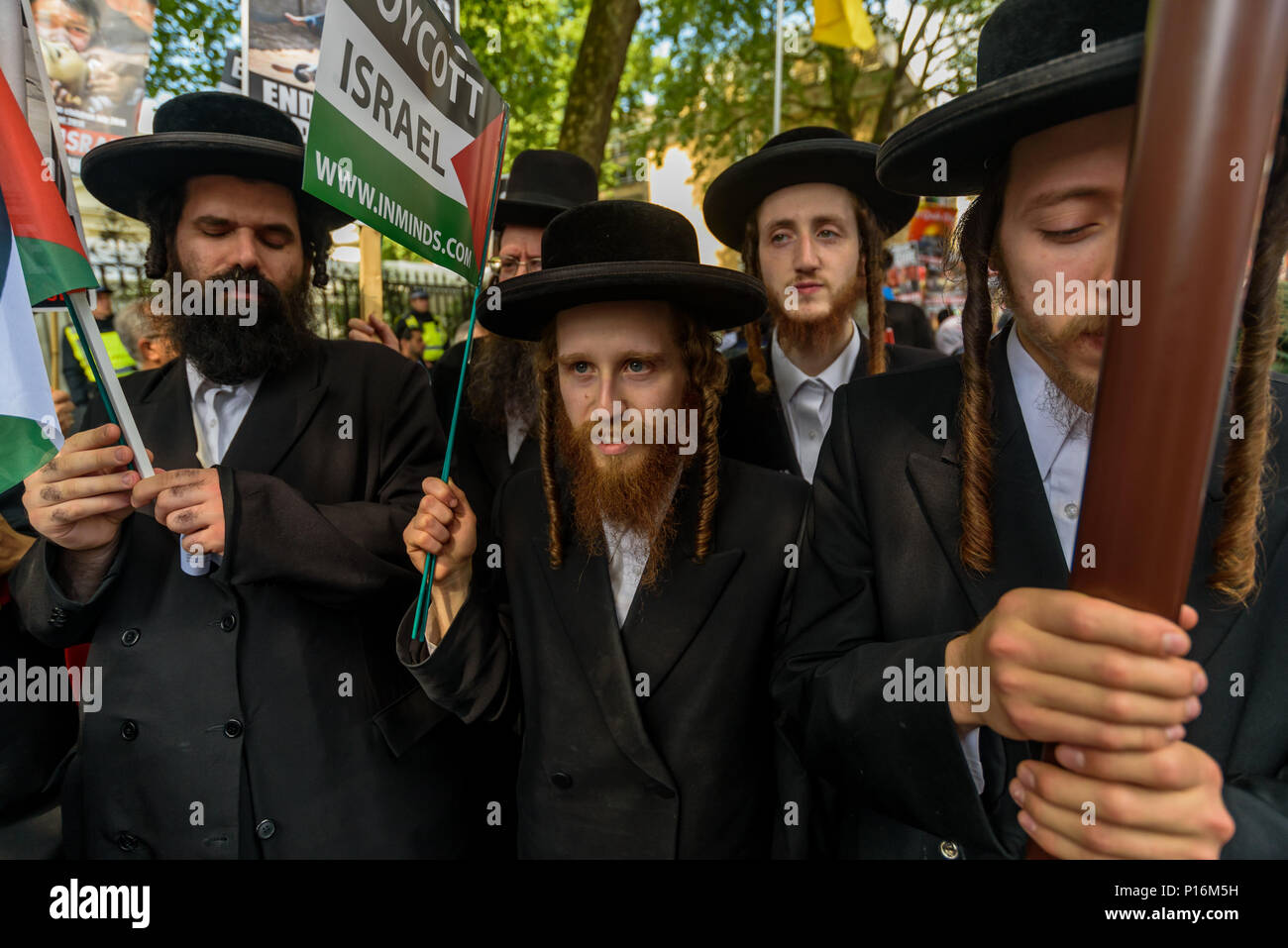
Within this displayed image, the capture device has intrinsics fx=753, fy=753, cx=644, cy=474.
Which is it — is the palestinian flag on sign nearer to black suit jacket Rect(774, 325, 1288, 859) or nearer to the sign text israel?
the sign text israel

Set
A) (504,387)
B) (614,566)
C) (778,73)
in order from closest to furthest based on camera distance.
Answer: (614,566) < (504,387) < (778,73)

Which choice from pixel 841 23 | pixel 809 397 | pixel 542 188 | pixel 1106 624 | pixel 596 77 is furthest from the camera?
pixel 841 23

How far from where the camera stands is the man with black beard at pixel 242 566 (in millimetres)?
1926

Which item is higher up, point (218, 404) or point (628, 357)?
point (628, 357)

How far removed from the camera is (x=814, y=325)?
3.17 metres

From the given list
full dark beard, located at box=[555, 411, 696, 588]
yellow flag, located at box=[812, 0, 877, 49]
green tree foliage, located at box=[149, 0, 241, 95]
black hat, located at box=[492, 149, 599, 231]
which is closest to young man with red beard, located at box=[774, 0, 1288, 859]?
full dark beard, located at box=[555, 411, 696, 588]

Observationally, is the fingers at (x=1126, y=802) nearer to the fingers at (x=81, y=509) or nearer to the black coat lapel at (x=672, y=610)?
the black coat lapel at (x=672, y=610)

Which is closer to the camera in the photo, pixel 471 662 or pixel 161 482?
pixel 161 482

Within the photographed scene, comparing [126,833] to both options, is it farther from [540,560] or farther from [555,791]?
[540,560]

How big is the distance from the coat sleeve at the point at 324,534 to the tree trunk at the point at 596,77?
593 centimetres

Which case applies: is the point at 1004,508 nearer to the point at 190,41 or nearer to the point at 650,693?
the point at 650,693

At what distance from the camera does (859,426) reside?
161 cm

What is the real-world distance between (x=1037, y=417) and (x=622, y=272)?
42.1 inches

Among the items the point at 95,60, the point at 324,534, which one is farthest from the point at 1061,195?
the point at 95,60
